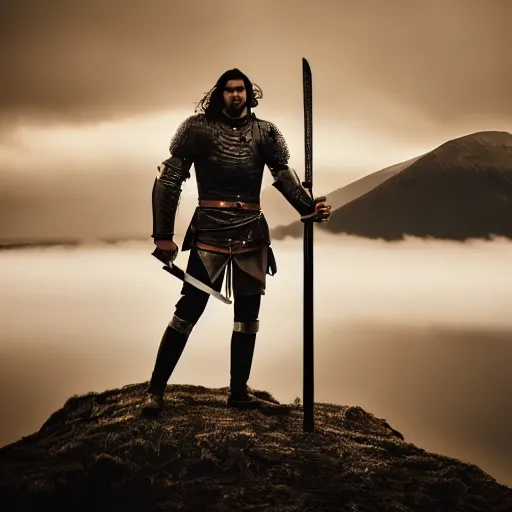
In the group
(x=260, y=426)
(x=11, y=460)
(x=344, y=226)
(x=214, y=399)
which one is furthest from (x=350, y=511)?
(x=344, y=226)

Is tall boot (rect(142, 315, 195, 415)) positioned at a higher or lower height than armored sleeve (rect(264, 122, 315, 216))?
lower

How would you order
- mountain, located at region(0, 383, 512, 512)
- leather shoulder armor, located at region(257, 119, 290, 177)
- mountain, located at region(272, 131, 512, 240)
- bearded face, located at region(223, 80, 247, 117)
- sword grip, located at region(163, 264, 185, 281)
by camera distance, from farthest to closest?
1. mountain, located at region(272, 131, 512, 240)
2. leather shoulder armor, located at region(257, 119, 290, 177)
3. bearded face, located at region(223, 80, 247, 117)
4. sword grip, located at region(163, 264, 185, 281)
5. mountain, located at region(0, 383, 512, 512)

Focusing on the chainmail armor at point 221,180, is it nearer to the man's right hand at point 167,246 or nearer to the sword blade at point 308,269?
the man's right hand at point 167,246

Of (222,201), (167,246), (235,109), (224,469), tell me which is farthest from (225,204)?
(224,469)

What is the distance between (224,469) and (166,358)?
0.70 m

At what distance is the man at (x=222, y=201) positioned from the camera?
4.67 metres

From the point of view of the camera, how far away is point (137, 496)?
425 cm

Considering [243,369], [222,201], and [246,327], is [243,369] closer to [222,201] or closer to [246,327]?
[246,327]

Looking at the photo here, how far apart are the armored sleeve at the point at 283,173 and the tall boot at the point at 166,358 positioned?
0.84 metres

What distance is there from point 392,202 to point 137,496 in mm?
4061

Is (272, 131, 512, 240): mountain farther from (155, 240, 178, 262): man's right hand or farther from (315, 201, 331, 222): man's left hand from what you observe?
(155, 240, 178, 262): man's right hand

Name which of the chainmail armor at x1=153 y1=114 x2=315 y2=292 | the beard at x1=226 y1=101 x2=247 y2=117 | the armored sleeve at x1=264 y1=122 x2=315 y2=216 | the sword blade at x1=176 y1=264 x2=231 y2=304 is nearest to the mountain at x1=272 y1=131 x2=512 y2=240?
the armored sleeve at x1=264 y1=122 x2=315 y2=216

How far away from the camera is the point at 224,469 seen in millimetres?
4387

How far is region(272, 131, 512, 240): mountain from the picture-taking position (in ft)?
24.0
